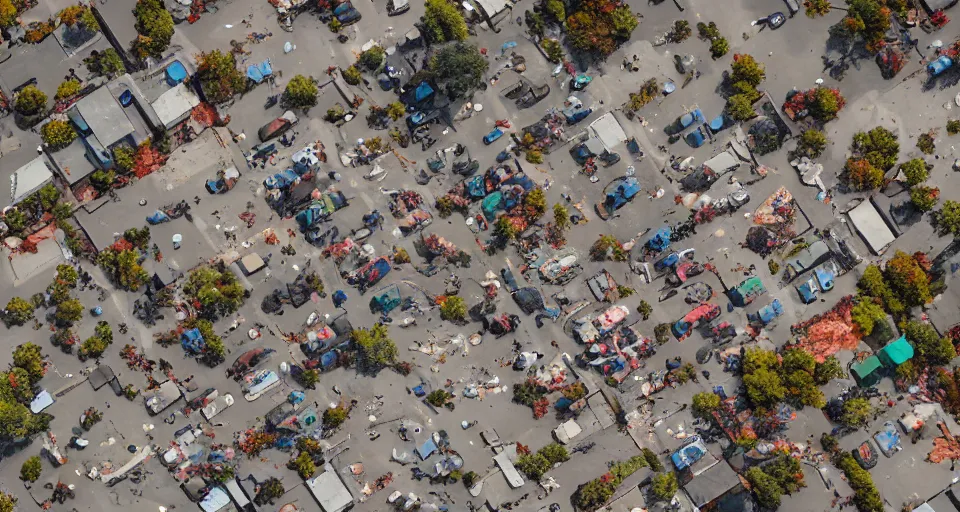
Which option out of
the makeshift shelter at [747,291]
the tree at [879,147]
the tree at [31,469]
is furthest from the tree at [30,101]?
the tree at [879,147]

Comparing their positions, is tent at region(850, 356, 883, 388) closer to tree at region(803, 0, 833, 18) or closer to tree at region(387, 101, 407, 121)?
tree at region(803, 0, 833, 18)

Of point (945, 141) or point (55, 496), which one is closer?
point (55, 496)

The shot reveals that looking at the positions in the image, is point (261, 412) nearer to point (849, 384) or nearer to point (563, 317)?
point (563, 317)

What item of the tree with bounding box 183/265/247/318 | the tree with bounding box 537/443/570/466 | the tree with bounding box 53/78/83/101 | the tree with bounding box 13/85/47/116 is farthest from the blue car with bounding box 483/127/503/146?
the tree with bounding box 13/85/47/116

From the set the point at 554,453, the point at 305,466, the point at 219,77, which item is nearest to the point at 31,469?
the point at 305,466

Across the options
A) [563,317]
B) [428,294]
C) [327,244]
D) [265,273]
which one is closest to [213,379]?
[265,273]

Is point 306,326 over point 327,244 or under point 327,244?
under
